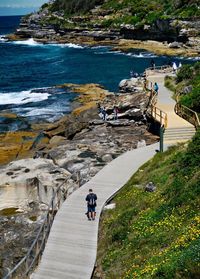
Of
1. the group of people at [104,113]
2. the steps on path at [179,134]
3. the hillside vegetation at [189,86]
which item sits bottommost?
the group of people at [104,113]

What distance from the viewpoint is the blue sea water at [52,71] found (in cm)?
5486

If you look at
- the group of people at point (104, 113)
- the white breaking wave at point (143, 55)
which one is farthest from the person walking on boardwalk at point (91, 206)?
the white breaking wave at point (143, 55)

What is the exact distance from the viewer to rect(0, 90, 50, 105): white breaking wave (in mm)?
57375

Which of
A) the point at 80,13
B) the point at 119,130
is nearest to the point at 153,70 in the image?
the point at 119,130

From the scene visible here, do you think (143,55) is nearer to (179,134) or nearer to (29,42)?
(29,42)

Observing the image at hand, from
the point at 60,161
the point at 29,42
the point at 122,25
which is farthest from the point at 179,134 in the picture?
the point at 29,42

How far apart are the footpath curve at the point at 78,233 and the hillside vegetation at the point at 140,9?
82.3m

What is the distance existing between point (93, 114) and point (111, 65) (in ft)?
139

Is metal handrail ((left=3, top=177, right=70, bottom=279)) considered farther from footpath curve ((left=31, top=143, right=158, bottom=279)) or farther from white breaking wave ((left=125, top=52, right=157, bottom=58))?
white breaking wave ((left=125, top=52, right=157, bottom=58))

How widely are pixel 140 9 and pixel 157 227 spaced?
106 metres

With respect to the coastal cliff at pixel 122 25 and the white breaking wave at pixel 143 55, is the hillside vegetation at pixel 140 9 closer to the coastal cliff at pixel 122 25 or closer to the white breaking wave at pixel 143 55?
the coastal cliff at pixel 122 25

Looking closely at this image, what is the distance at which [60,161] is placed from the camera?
2788 centimetres

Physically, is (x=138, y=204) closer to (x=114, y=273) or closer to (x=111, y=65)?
(x=114, y=273)

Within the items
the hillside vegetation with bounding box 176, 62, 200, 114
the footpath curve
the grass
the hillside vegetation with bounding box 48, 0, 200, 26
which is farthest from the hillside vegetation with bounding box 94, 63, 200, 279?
the hillside vegetation with bounding box 48, 0, 200, 26
